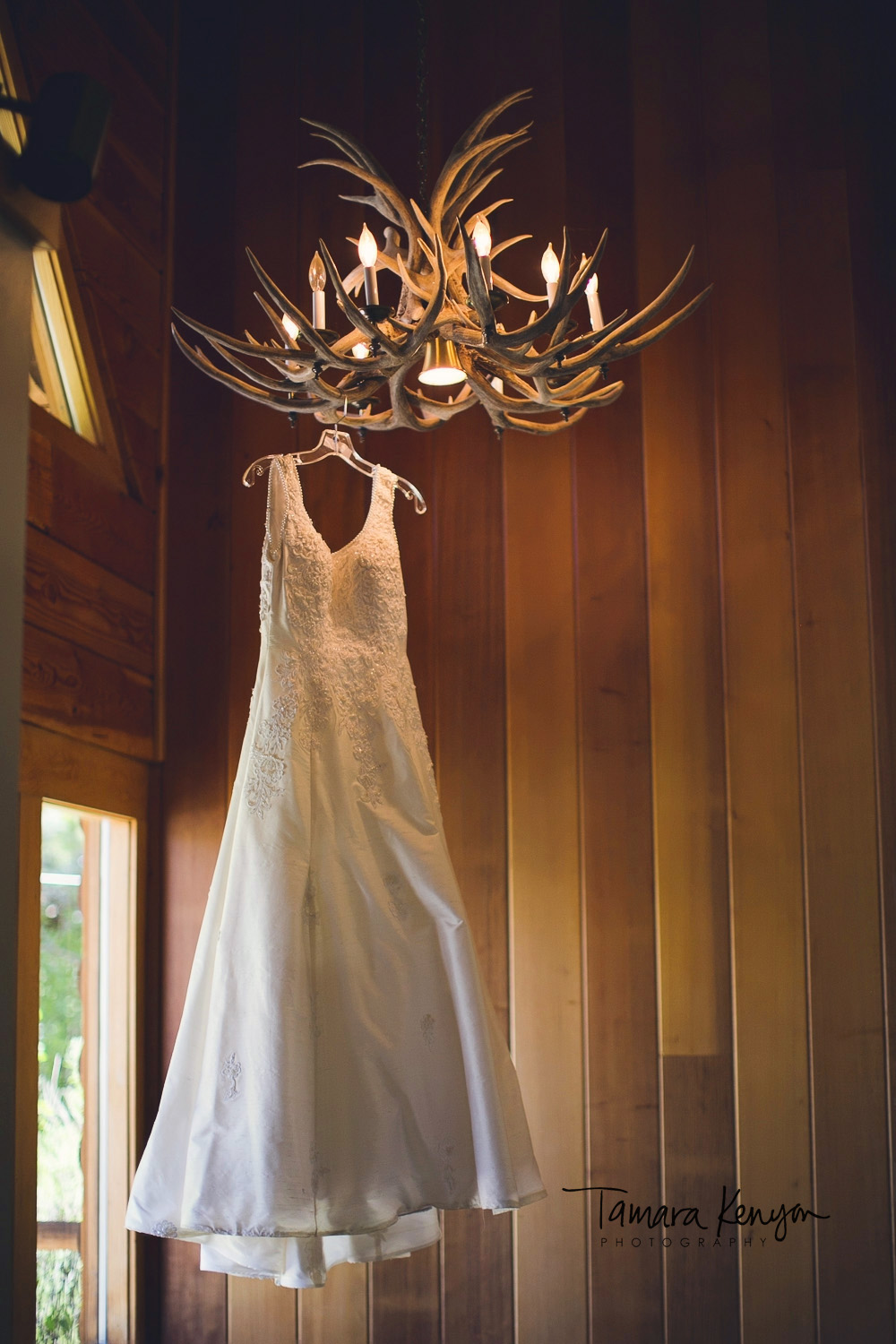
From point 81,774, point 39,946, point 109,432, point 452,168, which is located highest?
point 452,168

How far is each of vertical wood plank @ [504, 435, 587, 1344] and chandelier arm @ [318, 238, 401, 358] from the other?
3.12 ft

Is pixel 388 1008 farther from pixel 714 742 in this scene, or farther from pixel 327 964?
pixel 714 742

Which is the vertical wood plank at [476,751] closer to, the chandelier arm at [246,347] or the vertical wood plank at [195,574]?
the vertical wood plank at [195,574]

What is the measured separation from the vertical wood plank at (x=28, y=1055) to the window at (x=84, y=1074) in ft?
0.17

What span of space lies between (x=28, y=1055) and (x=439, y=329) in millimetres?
1377

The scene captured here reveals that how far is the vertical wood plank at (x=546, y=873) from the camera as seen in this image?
2293 millimetres

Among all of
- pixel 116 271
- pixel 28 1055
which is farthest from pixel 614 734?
pixel 116 271

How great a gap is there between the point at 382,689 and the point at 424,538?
59 cm

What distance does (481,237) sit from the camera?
1.64 metres

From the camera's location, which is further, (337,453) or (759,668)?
(759,668)

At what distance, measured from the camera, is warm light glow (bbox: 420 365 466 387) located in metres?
1.78
